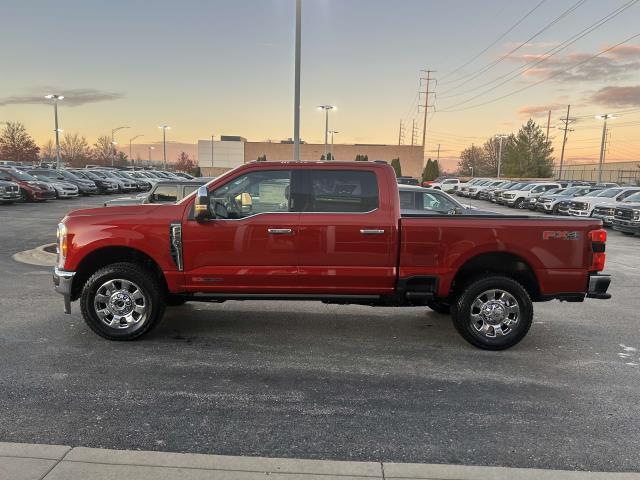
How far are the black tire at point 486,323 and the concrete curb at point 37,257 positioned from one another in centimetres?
838

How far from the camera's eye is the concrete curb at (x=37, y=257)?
10.3 m

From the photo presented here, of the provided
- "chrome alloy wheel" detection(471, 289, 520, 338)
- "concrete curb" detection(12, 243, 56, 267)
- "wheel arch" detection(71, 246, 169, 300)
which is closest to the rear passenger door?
A: "chrome alloy wheel" detection(471, 289, 520, 338)

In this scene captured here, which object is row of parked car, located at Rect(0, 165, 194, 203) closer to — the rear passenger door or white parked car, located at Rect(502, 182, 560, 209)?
the rear passenger door

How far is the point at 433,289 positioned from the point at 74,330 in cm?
419

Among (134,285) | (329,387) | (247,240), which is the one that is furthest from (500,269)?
(134,285)

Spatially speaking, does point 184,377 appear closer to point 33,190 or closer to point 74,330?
point 74,330

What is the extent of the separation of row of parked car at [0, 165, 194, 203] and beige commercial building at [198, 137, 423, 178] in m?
45.6

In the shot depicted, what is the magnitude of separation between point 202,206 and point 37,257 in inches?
292

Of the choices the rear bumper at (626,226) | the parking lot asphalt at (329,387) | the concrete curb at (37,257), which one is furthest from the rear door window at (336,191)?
the rear bumper at (626,226)

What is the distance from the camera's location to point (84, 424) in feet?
12.1

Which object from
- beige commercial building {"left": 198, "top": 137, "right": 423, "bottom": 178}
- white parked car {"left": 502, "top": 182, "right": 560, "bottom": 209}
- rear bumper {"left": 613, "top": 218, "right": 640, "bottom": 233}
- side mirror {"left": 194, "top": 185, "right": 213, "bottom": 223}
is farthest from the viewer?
beige commercial building {"left": 198, "top": 137, "right": 423, "bottom": 178}

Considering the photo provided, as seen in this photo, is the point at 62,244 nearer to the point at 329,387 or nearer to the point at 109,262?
the point at 109,262

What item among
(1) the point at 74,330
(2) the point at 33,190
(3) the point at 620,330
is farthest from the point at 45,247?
(2) the point at 33,190

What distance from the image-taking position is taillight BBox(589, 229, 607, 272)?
17.5ft
